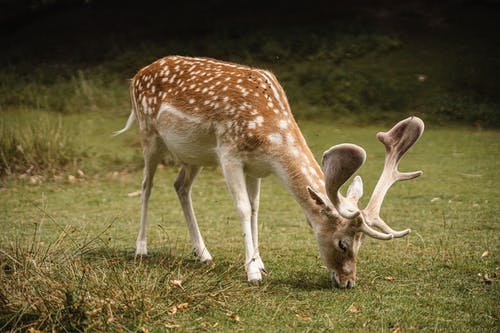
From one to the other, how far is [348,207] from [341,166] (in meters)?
0.38

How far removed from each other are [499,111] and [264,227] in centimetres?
765

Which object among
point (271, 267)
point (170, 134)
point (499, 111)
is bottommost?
point (499, 111)

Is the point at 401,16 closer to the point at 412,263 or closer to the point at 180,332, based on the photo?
the point at 412,263

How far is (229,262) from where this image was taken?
570 cm

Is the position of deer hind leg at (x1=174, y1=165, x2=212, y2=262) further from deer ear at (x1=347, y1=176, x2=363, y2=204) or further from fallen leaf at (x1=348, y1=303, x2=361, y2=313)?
fallen leaf at (x1=348, y1=303, x2=361, y2=313)

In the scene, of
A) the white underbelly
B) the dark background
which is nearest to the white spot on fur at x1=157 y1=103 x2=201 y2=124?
the white underbelly

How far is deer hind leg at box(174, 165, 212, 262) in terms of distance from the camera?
5.85m

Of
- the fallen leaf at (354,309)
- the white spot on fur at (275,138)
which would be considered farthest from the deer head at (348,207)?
the white spot on fur at (275,138)

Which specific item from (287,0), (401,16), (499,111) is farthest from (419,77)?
(287,0)

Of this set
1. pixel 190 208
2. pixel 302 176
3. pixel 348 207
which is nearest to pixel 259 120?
pixel 302 176

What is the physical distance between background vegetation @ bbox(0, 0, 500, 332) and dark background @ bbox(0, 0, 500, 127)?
0.05m

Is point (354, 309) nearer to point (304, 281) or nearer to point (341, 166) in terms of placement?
point (304, 281)

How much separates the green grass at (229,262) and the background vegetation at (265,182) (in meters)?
0.02

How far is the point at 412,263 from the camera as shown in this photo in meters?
5.52
